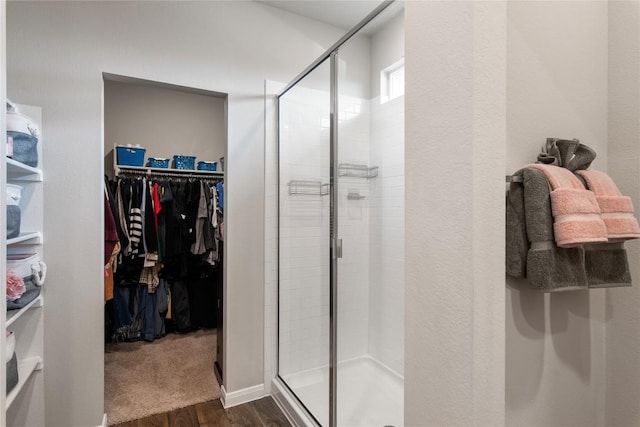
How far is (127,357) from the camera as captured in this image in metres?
2.72

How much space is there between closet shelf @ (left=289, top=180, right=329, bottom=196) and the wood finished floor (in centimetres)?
143

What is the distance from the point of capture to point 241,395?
209 cm

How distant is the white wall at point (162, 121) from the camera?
10.7ft

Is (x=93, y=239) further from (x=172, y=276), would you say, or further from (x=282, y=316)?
(x=172, y=276)

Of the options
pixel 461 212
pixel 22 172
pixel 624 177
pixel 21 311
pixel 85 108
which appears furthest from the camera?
pixel 85 108

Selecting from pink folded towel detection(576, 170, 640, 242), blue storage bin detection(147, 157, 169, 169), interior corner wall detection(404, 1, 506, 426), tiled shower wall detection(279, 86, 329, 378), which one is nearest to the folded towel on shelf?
pink folded towel detection(576, 170, 640, 242)

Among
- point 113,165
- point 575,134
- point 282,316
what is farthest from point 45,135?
point 575,134

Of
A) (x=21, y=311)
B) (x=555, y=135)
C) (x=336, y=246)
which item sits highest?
(x=555, y=135)

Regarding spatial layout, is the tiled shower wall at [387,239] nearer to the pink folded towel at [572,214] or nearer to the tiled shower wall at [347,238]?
the tiled shower wall at [347,238]

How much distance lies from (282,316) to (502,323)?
70.2 inches

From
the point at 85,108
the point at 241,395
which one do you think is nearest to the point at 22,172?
the point at 85,108

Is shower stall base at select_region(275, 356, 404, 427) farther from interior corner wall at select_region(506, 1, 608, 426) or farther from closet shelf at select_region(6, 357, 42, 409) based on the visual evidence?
closet shelf at select_region(6, 357, 42, 409)

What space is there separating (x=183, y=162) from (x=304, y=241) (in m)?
1.74

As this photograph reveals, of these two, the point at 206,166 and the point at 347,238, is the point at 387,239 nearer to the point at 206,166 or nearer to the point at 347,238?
the point at 347,238
